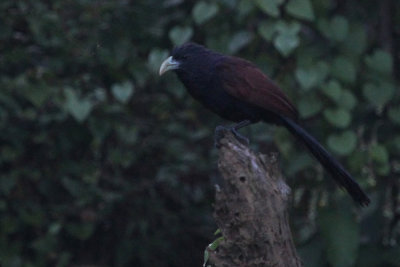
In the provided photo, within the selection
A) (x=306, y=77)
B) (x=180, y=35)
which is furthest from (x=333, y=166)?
(x=180, y=35)

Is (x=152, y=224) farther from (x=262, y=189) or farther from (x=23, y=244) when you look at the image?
(x=262, y=189)

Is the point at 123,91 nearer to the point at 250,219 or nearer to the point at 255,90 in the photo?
the point at 255,90

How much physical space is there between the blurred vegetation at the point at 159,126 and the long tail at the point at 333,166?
43 centimetres

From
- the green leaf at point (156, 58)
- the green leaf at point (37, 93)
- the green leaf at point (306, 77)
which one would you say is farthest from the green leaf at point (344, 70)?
the green leaf at point (37, 93)

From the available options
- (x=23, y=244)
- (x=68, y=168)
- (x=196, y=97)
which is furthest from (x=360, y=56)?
(x=23, y=244)

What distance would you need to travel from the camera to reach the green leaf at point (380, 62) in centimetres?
402

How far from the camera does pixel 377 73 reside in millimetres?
4078

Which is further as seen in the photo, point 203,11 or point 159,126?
point 159,126

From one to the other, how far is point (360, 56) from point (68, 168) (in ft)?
5.42

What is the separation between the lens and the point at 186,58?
11.9 ft

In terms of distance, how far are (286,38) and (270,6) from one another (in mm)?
192

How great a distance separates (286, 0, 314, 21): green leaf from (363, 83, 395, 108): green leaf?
0.50 metres

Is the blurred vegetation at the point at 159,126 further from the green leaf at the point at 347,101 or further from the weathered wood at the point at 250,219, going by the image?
the weathered wood at the point at 250,219

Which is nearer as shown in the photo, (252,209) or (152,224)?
(252,209)
